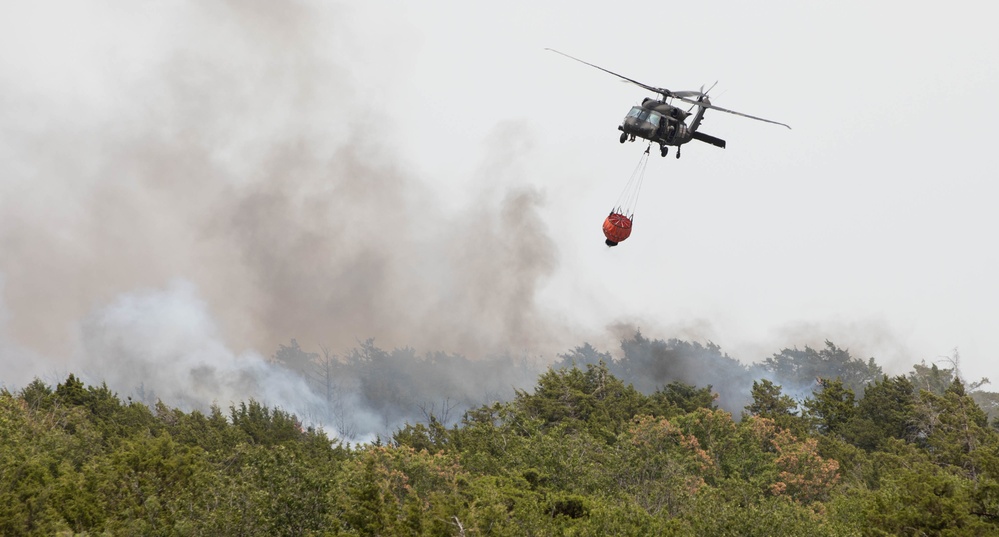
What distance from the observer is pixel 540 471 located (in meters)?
42.7

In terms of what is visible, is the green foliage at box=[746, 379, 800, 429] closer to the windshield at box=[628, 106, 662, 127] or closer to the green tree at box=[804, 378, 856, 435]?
the green tree at box=[804, 378, 856, 435]

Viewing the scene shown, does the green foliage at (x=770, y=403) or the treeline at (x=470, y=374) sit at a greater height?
the treeline at (x=470, y=374)

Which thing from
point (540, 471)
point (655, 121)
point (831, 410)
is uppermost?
point (831, 410)

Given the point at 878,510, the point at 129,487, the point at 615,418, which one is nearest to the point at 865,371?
the point at 615,418

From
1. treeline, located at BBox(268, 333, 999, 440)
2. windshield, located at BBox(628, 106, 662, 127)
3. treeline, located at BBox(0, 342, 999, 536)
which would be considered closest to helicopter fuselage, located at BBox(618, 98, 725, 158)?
windshield, located at BBox(628, 106, 662, 127)

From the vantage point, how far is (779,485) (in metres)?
54.3

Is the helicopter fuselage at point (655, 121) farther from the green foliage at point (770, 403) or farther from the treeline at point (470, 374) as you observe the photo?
the treeline at point (470, 374)

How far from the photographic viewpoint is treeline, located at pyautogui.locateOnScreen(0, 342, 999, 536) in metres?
28.5

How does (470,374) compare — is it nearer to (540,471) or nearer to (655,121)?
(540,471)

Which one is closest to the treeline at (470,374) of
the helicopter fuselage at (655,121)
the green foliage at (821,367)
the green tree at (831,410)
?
the green foliage at (821,367)

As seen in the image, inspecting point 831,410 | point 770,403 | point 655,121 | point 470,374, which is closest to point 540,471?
point 655,121

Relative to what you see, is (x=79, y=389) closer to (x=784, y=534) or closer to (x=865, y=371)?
(x=784, y=534)

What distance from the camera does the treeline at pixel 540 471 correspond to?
28.5 metres

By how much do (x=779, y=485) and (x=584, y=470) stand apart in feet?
58.7
